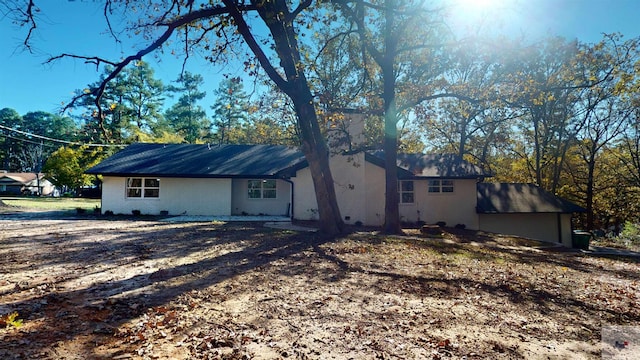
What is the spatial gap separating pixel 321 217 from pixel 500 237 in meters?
8.66

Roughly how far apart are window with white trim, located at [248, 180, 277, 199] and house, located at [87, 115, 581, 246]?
56 millimetres

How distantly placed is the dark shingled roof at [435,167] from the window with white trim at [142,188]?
11.9 m

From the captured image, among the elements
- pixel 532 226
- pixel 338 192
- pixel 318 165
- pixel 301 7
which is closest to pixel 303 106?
pixel 318 165

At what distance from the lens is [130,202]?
1767cm

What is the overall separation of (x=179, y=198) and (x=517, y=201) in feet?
62.4

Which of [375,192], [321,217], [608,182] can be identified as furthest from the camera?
[608,182]

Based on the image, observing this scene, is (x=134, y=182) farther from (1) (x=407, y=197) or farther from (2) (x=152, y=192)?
(1) (x=407, y=197)

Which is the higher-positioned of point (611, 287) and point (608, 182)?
point (608, 182)

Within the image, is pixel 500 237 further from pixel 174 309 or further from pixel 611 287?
pixel 174 309

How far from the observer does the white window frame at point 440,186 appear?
56.7 feet

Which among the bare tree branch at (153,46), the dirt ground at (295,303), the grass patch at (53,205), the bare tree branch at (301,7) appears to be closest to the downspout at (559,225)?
the dirt ground at (295,303)

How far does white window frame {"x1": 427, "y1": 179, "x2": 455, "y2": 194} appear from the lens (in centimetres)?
1728

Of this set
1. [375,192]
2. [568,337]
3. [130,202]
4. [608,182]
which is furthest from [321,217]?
[608,182]

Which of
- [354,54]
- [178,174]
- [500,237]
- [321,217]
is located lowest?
[500,237]
